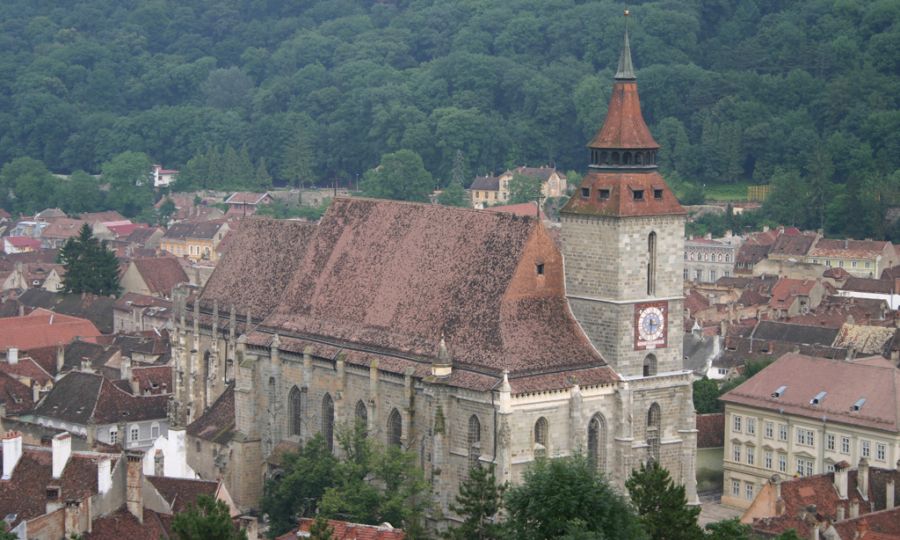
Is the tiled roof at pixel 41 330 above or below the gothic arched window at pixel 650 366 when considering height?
below

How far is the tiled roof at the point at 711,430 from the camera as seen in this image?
325 ft

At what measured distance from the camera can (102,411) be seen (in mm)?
100812

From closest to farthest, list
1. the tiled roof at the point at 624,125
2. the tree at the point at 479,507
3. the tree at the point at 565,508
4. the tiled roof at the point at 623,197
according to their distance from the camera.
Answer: the tree at the point at 565,508
the tree at the point at 479,507
the tiled roof at the point at 623,197
the tiled roof at the point at 624,125

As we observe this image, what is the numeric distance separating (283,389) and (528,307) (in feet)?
46.9

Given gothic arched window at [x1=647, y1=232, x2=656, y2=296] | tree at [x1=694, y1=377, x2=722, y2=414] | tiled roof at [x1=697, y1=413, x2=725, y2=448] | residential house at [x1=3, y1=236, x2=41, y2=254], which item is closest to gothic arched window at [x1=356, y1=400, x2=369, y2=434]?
gothic arched window at [x1=647, y1=232, x2=656, y2=296]

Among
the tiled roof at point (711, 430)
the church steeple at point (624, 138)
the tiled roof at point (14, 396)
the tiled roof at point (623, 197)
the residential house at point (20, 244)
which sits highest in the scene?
the church steeple at point (624, 138)

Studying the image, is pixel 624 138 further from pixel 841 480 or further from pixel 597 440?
pixel 841 480

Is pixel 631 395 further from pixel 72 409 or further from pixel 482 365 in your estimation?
pixel 72 409

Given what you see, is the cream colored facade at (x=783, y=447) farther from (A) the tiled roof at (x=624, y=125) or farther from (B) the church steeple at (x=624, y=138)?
(A) the tiled roof at (x=624, y=125)

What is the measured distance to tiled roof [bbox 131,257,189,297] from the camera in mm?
152625

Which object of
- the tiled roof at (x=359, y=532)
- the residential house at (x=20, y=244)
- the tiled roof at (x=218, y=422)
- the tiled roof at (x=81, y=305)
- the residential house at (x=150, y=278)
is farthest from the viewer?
the residential house at (x=20, y=244)

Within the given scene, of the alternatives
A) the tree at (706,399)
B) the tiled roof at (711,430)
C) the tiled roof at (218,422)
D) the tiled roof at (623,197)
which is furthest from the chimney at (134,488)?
the tree at (706,399)

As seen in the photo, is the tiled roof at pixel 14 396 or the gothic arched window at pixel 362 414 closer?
the gothic arched window at pixel 362 414

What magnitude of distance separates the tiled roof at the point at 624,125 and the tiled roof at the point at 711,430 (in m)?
17.6
